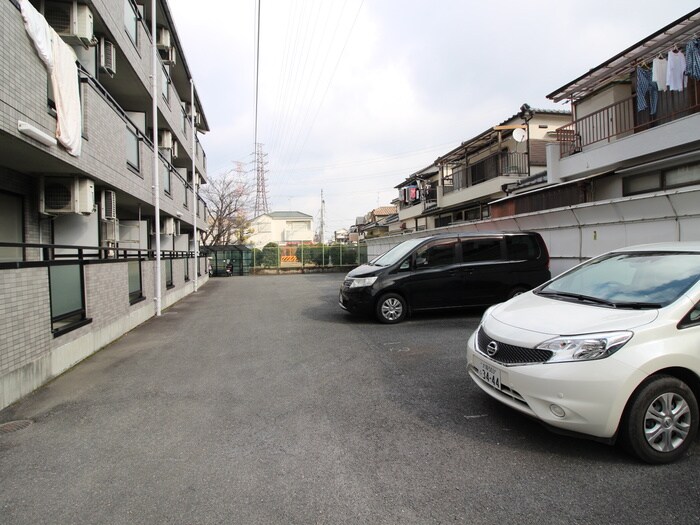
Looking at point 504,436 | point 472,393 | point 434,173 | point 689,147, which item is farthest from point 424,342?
point 434,173

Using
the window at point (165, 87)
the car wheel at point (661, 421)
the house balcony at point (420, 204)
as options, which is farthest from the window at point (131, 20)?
the house balcony at point (420, 204)

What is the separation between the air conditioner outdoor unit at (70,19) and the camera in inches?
256

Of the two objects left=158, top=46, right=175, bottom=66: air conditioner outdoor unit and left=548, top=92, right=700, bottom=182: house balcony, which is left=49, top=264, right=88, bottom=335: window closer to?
left=158, top=46, right=175, bottom=66: air conditioner outdoor unit

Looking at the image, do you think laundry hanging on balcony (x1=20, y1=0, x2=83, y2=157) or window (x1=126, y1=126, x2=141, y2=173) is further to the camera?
window (x1=126, y1=126, x2=141, y2=173)

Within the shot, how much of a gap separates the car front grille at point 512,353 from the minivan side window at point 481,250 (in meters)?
4.71

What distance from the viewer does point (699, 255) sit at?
3326mm

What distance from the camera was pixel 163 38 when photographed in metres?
13.1

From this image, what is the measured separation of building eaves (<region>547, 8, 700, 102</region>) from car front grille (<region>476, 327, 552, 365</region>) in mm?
9770

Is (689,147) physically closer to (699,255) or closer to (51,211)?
(699,255)

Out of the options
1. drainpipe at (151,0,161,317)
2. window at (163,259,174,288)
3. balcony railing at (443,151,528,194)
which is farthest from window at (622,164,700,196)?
window at (163,259,174,288)

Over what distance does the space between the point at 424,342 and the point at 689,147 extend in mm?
7911

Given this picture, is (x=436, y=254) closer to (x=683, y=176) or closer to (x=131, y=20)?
(x=683, y=176)

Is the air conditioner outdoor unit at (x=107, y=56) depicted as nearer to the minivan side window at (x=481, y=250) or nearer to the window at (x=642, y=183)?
the minivan side window at (x=481, y=250)

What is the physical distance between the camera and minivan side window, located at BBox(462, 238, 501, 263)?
809 cm
